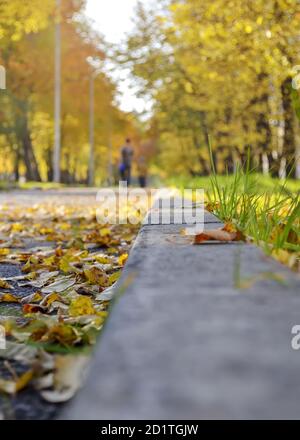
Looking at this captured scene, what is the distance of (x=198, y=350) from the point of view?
3.79 ft

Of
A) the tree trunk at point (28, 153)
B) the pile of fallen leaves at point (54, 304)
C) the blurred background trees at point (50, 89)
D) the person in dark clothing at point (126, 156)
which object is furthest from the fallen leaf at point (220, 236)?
the tree trunk at point (28, 153)

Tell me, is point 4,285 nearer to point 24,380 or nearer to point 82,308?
point 82,308

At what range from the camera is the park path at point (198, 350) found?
37.7 inches

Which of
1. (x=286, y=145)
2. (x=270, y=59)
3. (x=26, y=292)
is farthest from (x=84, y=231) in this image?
(x=286, y=145)

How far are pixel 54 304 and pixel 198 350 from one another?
1.75m

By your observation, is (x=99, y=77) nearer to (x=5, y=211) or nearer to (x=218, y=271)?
(x=5, y=211)

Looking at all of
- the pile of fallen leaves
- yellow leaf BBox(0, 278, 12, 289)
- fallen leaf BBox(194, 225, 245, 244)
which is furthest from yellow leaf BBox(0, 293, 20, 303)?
fallen leaf BBox(194, 225, 245, 244)

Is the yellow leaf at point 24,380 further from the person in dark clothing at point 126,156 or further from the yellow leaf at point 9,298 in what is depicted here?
the person in dark clothing at point 126,156

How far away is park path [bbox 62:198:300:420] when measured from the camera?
37.7 inches

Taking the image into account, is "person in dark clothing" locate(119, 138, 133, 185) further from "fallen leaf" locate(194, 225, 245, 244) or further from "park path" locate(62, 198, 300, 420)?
"park path" locate(62, 198, 300, 420)

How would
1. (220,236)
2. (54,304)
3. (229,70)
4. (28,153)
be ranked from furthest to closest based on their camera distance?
(28,153)
(229,70)
(54,304)
(220,236)

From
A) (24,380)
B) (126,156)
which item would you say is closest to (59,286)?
(24,380)

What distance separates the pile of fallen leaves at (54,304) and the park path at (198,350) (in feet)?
1.18

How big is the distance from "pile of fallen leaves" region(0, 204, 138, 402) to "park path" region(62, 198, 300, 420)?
0.36 metres
